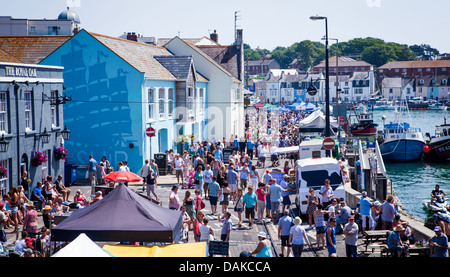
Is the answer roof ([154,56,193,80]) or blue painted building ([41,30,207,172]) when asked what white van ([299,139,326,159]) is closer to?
blue painted building ([41,30,207,172])

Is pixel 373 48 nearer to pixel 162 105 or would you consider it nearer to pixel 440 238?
pixel 162 105

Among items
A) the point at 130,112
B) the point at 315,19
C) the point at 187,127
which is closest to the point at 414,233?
the point at 315,19

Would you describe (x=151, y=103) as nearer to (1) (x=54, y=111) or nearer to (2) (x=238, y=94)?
(1) (x=54, y=111)

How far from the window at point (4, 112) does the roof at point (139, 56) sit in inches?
378

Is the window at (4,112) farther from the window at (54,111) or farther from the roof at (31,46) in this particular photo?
the roof at (31,46)

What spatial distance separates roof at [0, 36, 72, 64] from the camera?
32094 mm

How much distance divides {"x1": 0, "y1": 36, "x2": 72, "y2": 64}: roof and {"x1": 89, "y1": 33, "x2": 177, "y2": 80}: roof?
306 centimetres

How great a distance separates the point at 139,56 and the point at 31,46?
21.7 feet

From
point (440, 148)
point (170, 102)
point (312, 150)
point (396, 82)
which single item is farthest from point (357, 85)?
point (312, 150)

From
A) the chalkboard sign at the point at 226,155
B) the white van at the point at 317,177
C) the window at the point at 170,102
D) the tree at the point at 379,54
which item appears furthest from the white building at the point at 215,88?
the tree at the point at 379,54

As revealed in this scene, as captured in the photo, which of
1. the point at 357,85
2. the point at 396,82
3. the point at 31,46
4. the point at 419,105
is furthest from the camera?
the point at 396,82

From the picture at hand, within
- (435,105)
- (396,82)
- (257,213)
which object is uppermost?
(396,82)

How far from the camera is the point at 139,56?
33.7 m

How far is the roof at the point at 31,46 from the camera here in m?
32.1
